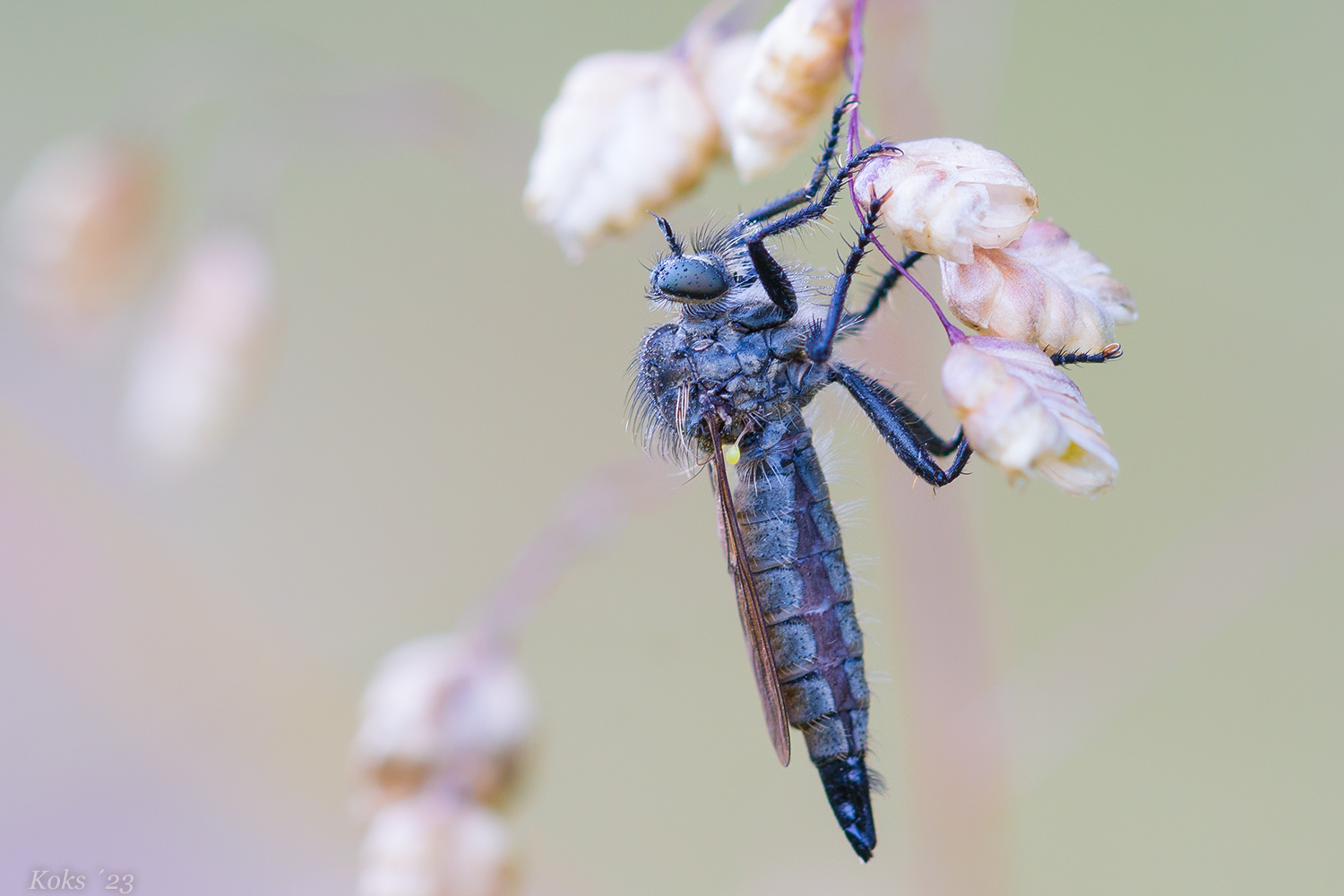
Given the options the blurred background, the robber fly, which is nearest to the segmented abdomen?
the robber fly

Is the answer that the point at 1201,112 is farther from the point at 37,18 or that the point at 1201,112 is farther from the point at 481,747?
the point at 37,18

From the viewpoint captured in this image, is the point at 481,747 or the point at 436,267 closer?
the point at 481,747

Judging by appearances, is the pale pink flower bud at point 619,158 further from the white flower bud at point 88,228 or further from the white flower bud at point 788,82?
the white flower bud at point 88,228

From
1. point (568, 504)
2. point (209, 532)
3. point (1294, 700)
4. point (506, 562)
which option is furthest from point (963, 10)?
point (209, 532)

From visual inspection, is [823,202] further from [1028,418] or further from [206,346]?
[206,346]

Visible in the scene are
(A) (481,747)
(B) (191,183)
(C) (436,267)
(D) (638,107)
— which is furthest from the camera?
(B) (191,183)
